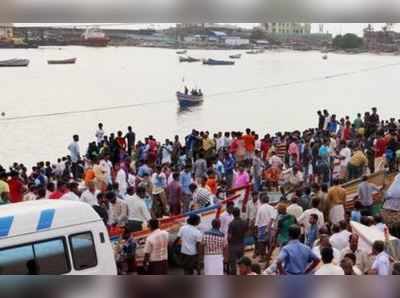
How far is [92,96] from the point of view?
81.9 meters

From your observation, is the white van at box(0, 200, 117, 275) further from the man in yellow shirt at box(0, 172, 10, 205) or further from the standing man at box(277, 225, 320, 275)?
the man in yellow shirt at box(0, 172, 10, 205)

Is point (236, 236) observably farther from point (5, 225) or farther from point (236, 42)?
point (236, 42)

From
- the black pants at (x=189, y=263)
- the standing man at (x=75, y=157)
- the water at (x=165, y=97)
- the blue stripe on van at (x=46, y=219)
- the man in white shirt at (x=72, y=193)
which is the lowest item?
the water at (x=165, y=97)

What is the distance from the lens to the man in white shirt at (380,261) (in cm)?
600

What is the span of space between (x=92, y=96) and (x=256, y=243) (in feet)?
245

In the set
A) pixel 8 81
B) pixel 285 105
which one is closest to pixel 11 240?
pixel 285 105

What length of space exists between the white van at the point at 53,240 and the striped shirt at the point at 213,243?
1.27 metres

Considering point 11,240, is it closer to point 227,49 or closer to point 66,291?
point 66,291

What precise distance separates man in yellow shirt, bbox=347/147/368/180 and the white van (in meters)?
6.67

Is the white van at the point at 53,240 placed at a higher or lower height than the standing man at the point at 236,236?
higher

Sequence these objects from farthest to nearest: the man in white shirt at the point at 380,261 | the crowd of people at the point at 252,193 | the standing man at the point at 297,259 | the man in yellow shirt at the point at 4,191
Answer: the man in yellow shirt at the point at 4,191
the crowd of people at the point at 252,193
the man in white shirt at the point at 380,261
the standing man at the point at 297,259

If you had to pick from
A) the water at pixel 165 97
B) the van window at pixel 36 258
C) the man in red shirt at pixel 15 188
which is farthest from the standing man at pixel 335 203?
the water at pixel 165 97

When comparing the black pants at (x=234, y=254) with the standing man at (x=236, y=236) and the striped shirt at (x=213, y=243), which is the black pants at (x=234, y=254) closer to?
the standing man at (x=236, y=236)

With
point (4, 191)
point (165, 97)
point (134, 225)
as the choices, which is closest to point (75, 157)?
point (4, 191)
